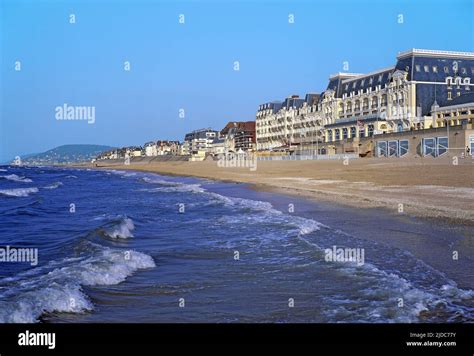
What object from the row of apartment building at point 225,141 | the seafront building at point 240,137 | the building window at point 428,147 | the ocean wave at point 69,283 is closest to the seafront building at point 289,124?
the row of apartment building at point 225,141

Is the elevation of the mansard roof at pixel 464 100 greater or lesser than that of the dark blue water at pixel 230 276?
greater

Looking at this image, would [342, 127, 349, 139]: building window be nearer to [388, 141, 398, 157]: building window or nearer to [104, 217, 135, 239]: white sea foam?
[388, 141, 398, 157]: building window

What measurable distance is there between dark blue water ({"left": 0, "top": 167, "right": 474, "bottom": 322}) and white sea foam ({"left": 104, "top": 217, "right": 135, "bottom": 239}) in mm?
41

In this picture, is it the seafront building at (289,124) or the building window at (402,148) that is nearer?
the building window at (402,148)

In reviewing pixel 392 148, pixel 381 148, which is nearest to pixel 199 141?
pixel 381 148

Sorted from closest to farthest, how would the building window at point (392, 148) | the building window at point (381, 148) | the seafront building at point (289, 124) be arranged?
the building window at point (392, 148)
the building window at point (381, 148)
the seafront building at point (289, 124)

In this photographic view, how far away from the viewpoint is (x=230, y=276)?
9414 mm

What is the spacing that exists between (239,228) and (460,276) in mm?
8341

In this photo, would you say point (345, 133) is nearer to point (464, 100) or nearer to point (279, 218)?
point (464, 100)

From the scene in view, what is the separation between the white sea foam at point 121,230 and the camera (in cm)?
1505

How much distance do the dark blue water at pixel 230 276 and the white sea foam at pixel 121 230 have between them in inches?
1.6

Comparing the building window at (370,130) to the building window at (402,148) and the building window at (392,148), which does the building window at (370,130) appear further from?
the building window at (402,148)
